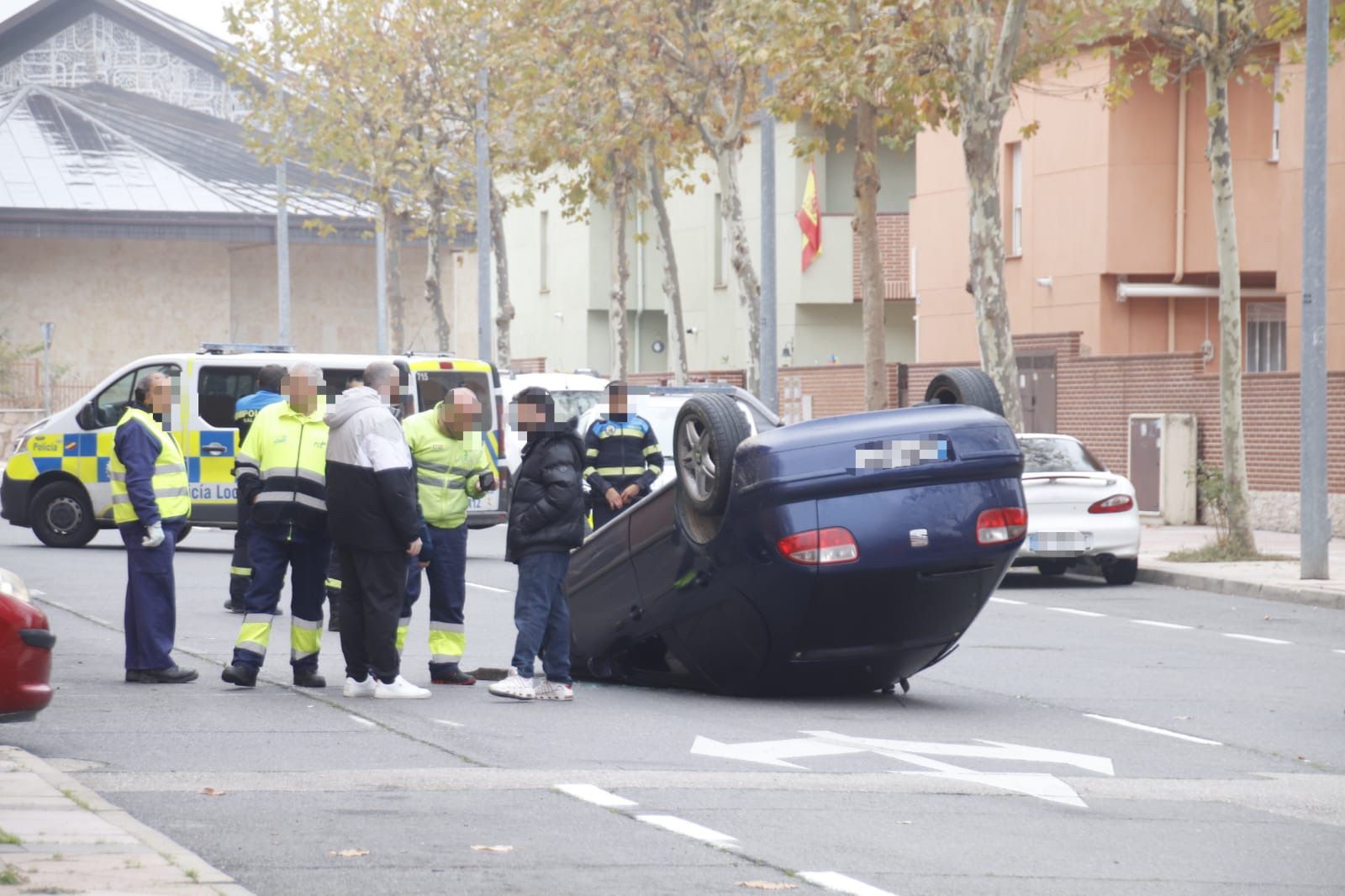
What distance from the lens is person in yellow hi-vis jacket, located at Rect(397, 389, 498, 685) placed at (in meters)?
11.8

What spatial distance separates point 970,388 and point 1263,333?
76.6ft

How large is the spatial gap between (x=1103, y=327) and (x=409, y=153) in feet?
53.7

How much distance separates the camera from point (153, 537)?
11461mm

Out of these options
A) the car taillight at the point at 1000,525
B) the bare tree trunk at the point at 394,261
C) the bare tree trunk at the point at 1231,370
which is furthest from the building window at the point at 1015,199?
the car taillight at the point at 1000,525

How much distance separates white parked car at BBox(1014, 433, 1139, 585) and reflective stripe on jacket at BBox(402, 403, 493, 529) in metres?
8.95

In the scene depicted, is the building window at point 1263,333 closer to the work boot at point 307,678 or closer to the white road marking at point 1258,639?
the white road marking at point 1258,639

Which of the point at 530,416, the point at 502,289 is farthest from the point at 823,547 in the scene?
the point at 502,289

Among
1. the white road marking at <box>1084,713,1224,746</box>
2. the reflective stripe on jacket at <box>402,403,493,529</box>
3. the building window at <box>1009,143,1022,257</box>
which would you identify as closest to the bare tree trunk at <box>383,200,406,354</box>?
the building window at <box>1009,143,1022,257</box>

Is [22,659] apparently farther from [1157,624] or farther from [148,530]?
[1157,624]

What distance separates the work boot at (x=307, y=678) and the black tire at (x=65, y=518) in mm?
12755

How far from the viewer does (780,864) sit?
22.6 feet

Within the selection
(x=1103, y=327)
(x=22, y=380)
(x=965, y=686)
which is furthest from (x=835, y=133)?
(x=965, y=686)

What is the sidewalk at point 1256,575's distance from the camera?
18609 mm

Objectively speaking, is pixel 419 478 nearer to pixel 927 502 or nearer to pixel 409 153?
pixel 927 502
